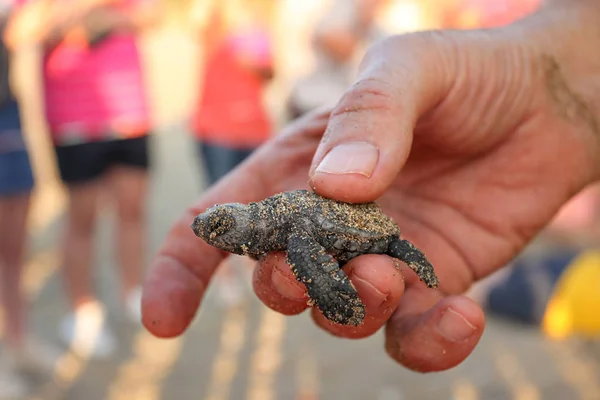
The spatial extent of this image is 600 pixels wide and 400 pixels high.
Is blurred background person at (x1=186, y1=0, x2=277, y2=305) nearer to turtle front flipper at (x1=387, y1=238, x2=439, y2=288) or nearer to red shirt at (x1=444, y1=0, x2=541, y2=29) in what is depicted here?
red shirt at (x1=444, y1=0, x2=541, y2=29)

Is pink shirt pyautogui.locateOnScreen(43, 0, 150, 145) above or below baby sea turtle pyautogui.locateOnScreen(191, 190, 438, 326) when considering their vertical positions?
below

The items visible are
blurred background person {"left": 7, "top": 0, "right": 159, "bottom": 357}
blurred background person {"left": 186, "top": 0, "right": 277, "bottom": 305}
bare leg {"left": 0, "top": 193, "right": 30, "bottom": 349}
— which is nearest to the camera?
bare leg {"left": 0, "top": 193, "right": 30, "bottom": 349}

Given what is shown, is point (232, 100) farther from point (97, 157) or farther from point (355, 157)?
point (355, 157)

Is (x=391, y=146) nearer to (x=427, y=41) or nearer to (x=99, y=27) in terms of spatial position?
(x=427, y=41)

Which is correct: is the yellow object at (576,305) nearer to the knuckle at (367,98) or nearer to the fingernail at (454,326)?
the fingernail at (454,326)

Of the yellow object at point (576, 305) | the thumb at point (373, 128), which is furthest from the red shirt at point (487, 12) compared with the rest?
the thumb at point (373, 128)

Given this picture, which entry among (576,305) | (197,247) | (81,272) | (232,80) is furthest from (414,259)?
(81,272)

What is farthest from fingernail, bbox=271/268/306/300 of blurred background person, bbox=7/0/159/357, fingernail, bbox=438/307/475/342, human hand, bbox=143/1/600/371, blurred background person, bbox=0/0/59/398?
blurred background person, bbox=7/0/159/357
